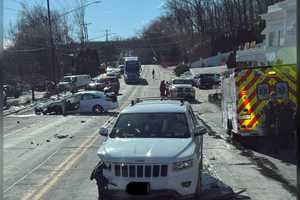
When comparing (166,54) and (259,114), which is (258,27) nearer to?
(166,54)

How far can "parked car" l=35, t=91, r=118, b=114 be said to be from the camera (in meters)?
38.7

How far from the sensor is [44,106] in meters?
41.1

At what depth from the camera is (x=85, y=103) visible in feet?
128

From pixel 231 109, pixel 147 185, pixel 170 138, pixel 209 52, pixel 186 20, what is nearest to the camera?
pixel 147 185

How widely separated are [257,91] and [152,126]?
305 inches

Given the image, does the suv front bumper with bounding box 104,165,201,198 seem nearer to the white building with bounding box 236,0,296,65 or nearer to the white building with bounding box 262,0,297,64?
the white building with bounding box 236,0,296,65

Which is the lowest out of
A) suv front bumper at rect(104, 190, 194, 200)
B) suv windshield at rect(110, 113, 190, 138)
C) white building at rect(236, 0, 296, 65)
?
suv front bumper at rect(104, 190, 194, 200)

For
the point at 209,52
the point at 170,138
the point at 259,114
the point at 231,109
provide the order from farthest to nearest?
the point at 209,52, the point at 231,109, the point at 259,114, the point at 170,138

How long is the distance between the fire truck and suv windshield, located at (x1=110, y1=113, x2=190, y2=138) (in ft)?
23.3

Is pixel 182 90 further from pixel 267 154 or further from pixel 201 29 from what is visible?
pixel 201 29

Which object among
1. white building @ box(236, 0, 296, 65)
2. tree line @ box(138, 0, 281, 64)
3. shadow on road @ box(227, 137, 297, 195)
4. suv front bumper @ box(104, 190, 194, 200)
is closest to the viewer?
suv front bumper @ box(104, 190, 194, 200)

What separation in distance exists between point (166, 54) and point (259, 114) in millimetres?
132336

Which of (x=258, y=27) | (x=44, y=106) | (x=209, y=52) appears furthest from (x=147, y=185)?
(x=209, y=52)

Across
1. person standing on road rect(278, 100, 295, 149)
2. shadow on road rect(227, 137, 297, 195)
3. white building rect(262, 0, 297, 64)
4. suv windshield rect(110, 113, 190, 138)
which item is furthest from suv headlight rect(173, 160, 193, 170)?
white building rect(262, 0, 297, 64)
